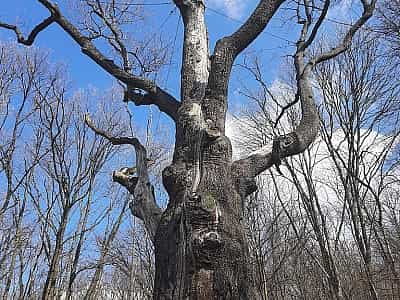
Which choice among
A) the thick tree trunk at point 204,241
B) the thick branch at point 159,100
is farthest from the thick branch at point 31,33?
the thick tree trunk at point 204,241

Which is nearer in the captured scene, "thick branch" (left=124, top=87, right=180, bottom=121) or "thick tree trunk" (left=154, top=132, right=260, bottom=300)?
"thick tree trunk" (left=154, top=132, right=260, bottom=300)

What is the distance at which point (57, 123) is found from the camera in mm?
14070

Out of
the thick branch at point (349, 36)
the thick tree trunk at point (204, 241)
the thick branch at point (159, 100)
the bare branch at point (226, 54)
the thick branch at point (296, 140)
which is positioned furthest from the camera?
the thick branch at point (349, 36)

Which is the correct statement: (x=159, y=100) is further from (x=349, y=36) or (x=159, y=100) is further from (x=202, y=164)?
(x=349, y=36)

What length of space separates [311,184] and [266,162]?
9642 millimetres

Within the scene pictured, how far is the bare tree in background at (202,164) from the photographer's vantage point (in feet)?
7.83

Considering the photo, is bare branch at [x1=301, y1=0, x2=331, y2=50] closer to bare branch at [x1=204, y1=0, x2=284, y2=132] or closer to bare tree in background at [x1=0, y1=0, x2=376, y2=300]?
bare tree in background at [x1=0, y1=0, x2=376, y2=300]

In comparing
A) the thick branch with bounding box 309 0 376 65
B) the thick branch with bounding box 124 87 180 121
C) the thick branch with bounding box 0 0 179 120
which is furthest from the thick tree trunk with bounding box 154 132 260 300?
the thick branch with bounding box 309 0 376 65

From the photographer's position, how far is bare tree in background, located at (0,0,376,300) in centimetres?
239

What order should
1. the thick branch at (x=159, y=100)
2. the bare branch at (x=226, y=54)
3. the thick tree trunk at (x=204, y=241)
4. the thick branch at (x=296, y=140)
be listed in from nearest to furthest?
the thick tree trunk at (x=204, y=241) → the thick branch at (x=296, y=140) → the bare branch at (x=226, y=54) → the thick branch at (x=159, y=100)

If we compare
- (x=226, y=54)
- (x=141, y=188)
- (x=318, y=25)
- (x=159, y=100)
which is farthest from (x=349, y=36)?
(x=141, y=188)

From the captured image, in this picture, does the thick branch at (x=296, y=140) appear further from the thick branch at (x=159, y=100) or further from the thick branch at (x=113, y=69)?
the thick branch at (x=113, y=69)

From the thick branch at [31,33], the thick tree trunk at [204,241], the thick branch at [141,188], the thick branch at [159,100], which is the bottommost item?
the thick tree trunk at [204,241]

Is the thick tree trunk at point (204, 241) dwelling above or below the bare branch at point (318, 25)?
below
